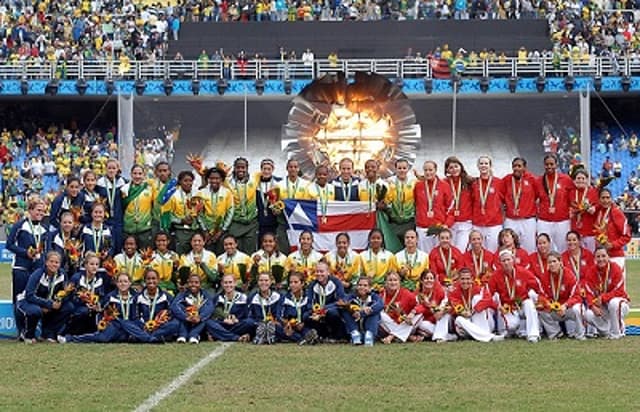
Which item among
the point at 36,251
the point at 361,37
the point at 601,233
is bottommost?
the point at 36,251

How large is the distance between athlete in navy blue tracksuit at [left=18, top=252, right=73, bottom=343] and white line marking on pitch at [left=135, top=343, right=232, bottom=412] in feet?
5.26

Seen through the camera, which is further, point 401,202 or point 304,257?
point 401,202

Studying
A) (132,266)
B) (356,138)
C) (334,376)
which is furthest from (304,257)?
(356,138)

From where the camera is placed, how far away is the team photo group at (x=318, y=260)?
13.3 meters

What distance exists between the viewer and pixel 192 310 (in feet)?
43.5

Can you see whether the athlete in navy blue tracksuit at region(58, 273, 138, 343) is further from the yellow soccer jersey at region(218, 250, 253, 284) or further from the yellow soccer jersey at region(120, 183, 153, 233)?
the yellow soccer jersey at region(120, 183, 153, 233)

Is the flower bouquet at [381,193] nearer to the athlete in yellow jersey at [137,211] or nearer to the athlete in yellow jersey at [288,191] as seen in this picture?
the athlete in yellow jersey at [288,191]

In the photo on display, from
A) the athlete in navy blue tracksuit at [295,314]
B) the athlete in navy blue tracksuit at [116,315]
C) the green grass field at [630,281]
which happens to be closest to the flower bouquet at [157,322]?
the athlete in navy blue tracksuit at [116,315]

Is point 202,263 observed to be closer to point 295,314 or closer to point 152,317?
point 152,317

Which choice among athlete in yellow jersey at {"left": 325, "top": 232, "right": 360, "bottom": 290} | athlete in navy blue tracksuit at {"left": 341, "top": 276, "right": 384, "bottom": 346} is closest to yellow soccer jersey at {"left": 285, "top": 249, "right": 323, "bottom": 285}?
athlete in yellow jersey at {"left": 325, "top": 232, "right": 360, "bottom": 290}

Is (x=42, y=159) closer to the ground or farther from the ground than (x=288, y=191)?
farther from the ground

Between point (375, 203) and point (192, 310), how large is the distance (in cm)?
238

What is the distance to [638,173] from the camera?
33.1m

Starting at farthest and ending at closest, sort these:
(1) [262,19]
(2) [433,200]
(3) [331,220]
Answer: (1) [262,19]
(3) [331,220]
(2) [433,200]
